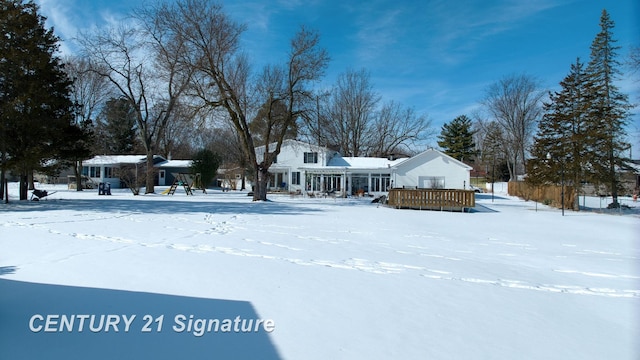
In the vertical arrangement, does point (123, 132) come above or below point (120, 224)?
above

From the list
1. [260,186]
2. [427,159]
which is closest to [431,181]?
[427,159]

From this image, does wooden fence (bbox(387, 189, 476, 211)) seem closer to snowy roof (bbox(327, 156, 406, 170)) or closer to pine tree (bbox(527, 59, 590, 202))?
pine tree (bbox(527, 59, 590, 202))

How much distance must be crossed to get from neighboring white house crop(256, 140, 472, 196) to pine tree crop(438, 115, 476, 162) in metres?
31.5

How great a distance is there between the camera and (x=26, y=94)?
16.5 metres

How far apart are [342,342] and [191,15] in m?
22.0

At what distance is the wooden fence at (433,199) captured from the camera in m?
19.7

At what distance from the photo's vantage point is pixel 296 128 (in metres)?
25.3

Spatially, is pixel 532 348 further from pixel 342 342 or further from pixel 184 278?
pixel 184 278

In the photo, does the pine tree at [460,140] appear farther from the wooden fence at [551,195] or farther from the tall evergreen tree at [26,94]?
the tall evergreen tree at [26,94]

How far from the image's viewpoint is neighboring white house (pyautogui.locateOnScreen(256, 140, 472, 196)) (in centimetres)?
3444

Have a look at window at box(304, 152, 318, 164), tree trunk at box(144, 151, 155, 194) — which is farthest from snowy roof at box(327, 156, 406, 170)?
tree trunk at box(144, 151, 155, 194)

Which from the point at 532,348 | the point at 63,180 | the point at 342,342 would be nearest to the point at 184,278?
the point at 342,342

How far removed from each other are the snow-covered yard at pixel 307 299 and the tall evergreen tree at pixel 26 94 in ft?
33.7

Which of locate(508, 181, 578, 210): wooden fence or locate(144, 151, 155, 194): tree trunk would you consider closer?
locate(508, 181, 578, 210): wooden fence
